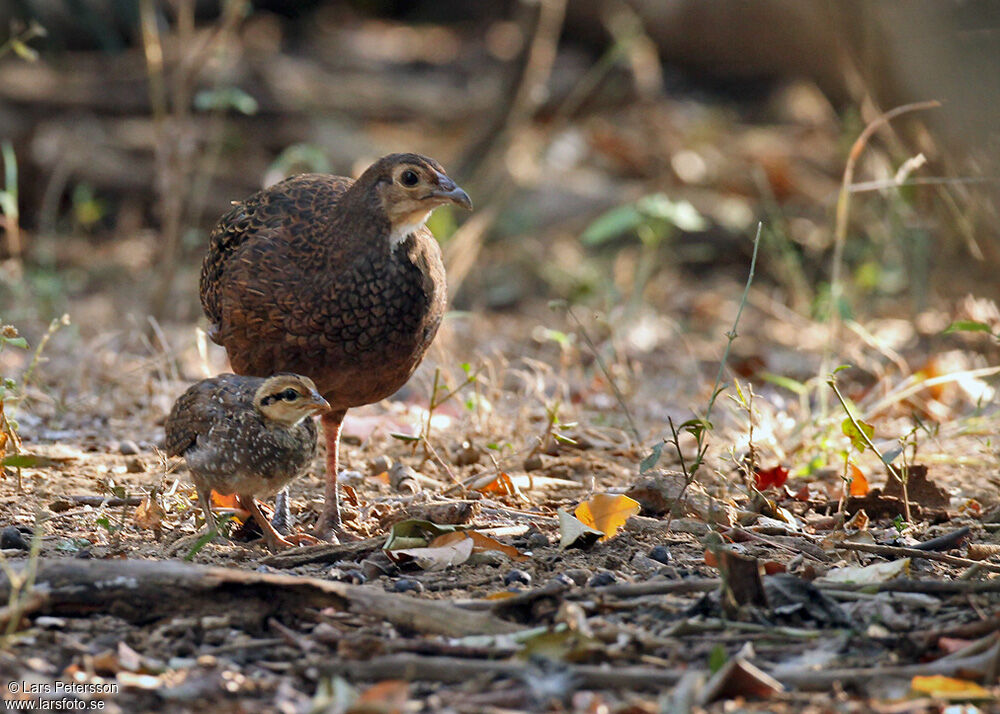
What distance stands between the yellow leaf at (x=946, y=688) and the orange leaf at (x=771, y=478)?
1.97 meters

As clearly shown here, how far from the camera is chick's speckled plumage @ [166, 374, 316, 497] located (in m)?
4.09

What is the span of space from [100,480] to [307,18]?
29.9 feet

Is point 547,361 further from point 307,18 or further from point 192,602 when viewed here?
point 307,18

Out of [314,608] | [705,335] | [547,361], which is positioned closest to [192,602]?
[314,608]

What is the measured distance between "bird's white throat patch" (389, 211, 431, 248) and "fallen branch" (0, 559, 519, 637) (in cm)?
168

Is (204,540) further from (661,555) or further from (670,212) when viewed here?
(670,212)

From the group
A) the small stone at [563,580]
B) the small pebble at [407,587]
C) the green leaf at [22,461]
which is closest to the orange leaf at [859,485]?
the small stone at [563,580]

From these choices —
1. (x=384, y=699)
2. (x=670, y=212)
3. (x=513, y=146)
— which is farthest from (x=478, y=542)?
(x=513, y=146)

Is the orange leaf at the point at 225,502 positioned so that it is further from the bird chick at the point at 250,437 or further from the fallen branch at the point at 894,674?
the fallen branch at the point at 894,674

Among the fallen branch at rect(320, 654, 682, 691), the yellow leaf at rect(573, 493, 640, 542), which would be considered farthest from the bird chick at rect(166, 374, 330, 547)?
the fallen branch at rect(320, 654, 682, 691)

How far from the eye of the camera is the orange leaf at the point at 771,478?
15.9ft

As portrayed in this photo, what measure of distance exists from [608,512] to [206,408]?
1.49 m

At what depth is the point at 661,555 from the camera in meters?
3.95

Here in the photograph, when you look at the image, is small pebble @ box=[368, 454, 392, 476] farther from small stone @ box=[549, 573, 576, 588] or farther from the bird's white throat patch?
small stone @ box=[549, 573, 576, 588]
